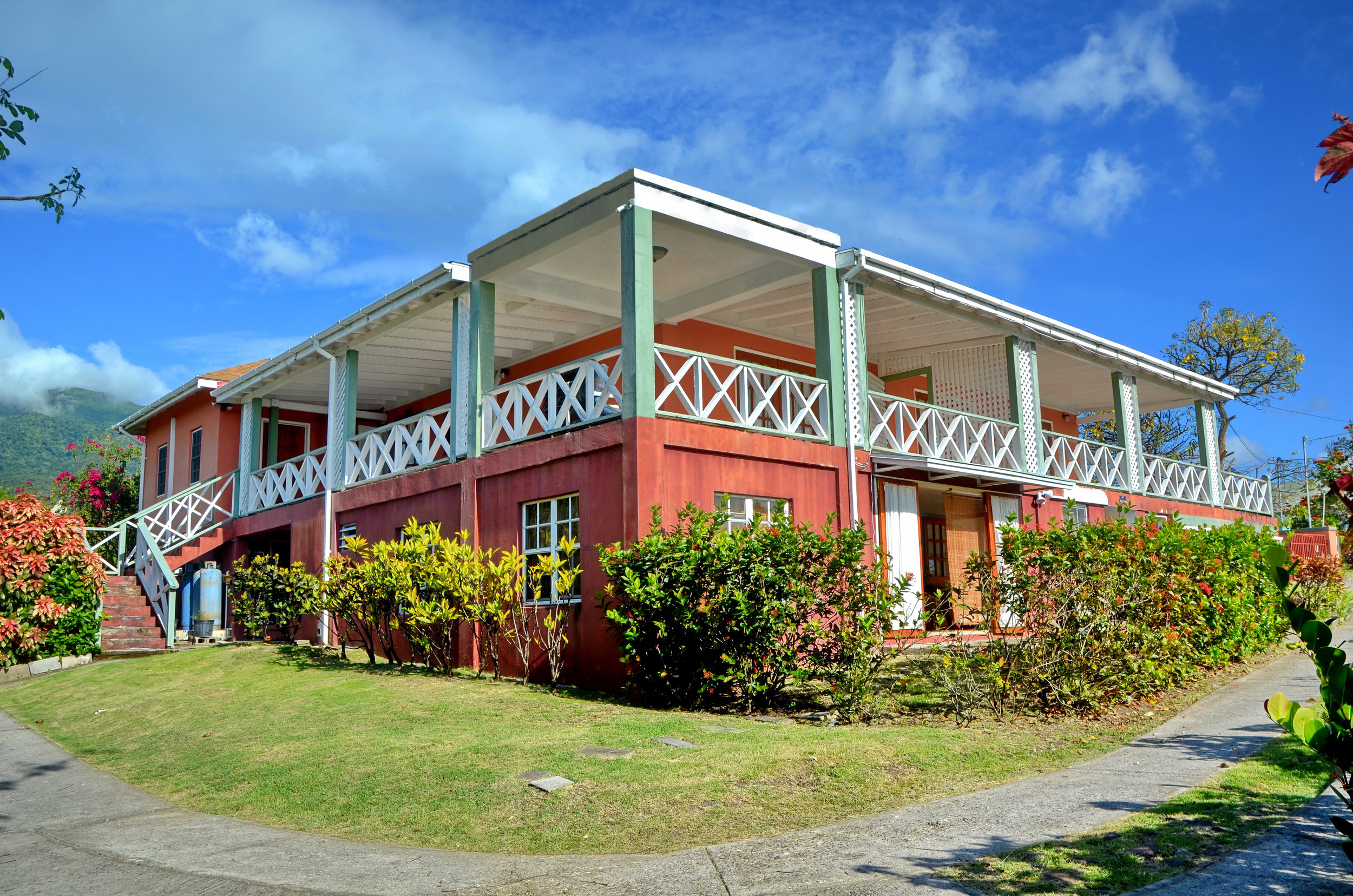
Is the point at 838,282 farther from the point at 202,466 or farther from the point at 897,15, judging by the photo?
the point at 202,466

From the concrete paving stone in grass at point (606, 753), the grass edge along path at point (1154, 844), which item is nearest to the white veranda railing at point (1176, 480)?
the grass edge along path at point (1154, 844)

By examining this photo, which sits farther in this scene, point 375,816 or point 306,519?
point 306,519

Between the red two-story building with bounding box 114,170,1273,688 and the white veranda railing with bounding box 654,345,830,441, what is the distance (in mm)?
42

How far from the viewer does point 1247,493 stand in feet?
73.3

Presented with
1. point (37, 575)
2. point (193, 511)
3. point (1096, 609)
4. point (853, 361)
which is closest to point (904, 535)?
point (853, 361)

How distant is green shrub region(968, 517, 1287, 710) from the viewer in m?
8.49

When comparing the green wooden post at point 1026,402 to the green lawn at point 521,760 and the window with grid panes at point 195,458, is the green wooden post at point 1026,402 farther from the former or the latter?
the window with grid panes at point 195,458

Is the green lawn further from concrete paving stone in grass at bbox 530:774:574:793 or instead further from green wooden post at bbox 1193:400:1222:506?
green wooden post at bbox 1193:400:1222:506

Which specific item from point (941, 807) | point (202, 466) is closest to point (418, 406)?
point (202, 466)

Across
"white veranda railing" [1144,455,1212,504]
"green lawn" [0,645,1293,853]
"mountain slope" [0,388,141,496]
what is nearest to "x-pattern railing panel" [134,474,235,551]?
"green lawn" [0,645,1293,853]

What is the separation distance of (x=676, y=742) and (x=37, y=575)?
10787 mm

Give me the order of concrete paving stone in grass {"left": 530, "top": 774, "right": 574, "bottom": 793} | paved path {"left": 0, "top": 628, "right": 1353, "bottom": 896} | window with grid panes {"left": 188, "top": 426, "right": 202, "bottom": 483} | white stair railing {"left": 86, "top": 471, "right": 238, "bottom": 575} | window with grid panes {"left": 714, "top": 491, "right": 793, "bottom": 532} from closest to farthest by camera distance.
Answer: paved path {"left": 0, "top": 628, "right": 1353, "bottom": 896} → concrete paving stone in grass {"left": 530, "top": 774, "right": 574, "bottom": 793} → window with grid panes {"left": 714, "top": 491, "right": 793, "bottom": 532} → white stair railing {"left": 86, "top": 471, "right": 238, "bottom": 575} → window with grid panes {"left": 188, "top": 426, "right": 202, "bottom": 483}

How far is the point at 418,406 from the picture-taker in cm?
2089

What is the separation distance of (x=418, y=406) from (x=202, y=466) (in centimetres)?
464
